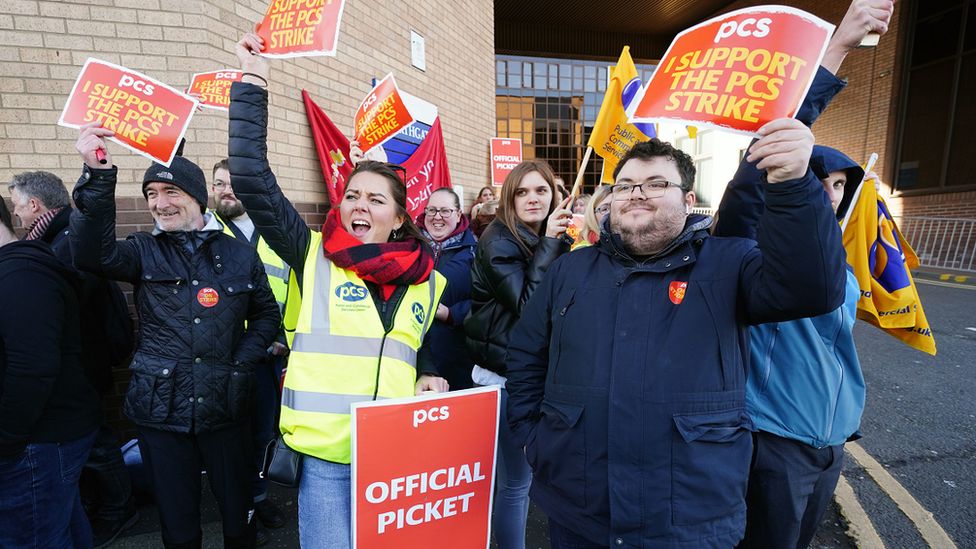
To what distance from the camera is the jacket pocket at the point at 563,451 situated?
148 centimetres

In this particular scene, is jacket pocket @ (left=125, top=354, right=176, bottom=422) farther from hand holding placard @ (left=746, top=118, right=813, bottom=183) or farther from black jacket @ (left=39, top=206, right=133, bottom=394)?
hand holding placard @ (left=746, top=118, right=813, bottom=183)

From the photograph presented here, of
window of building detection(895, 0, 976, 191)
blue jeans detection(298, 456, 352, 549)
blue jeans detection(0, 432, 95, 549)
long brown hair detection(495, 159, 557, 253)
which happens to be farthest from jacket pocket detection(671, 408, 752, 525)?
window of building detection(895, 0, 976, 191)

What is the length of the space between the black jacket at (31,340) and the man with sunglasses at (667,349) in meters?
1.92

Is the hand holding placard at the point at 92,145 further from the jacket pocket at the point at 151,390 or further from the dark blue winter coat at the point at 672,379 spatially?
the dark blue winter coat at the point at 672,379

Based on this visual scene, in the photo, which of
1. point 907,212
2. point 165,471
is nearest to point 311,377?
point 165,471

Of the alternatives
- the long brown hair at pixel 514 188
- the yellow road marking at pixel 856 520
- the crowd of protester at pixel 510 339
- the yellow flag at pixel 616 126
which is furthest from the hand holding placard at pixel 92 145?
the yellow road marking at pixel 856 520

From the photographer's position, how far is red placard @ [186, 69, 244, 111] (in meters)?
3.20

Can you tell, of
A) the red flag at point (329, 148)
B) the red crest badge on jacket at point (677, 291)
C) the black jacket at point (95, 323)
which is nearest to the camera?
the red crest badge on jacket at point (677, 291)

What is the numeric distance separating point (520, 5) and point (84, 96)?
15.7m

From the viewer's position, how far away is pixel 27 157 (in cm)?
330

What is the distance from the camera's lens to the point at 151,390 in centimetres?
210

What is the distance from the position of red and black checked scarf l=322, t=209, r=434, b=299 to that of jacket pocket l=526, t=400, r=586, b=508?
710mm

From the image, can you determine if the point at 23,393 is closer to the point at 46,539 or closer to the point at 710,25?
the point at 46,539

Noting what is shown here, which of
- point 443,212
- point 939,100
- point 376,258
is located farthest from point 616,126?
point 939,100
